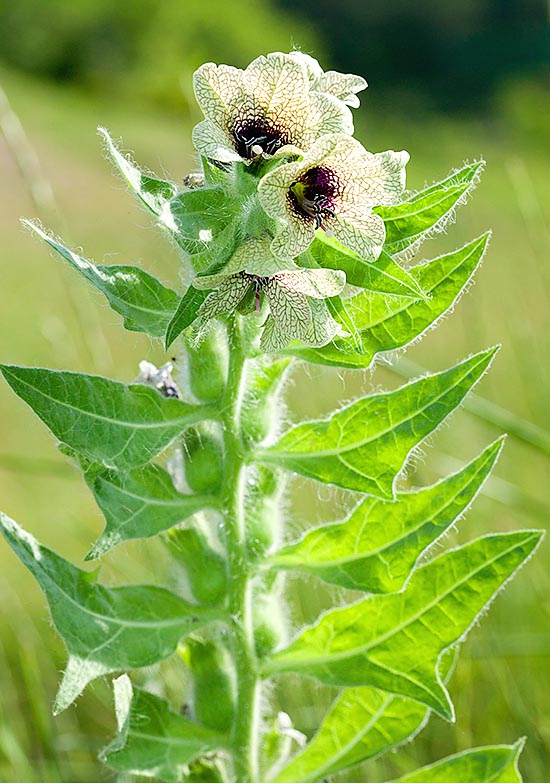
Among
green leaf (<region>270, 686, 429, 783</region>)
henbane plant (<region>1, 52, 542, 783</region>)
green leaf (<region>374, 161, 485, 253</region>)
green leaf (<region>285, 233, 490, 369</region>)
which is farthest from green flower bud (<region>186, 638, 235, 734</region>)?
green leaf (<region>374, 161, 485, 253</region>)

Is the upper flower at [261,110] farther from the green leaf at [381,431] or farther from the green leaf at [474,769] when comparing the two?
the green leaf at [474,769]

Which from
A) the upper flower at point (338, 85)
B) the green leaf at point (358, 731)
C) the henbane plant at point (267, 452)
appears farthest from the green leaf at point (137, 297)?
the green leaf at point (358, 731)

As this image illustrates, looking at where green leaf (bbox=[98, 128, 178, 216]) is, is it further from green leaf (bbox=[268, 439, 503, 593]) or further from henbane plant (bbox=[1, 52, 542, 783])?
green leaf (bbox=[268, 439, 503, 593])

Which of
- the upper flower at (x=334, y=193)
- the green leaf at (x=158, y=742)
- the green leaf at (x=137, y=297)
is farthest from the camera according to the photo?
the green leaf at (x=158, y=742)

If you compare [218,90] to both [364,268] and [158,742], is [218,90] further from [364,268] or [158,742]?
[158,742]

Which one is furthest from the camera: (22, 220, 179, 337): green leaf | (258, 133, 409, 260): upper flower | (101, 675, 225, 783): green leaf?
(101, 675, 225, 783): green leaf

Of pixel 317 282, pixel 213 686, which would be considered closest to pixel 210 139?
pixel 317 282
